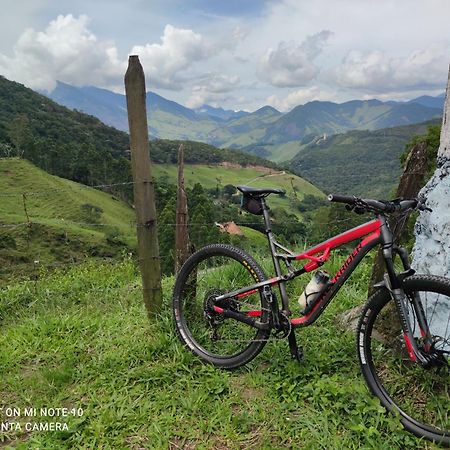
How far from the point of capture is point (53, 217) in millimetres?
74125

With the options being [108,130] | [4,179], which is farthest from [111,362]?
[108,130]

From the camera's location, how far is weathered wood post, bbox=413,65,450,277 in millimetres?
3457

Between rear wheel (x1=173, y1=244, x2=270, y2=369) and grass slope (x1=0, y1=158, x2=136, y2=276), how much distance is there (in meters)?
52.6

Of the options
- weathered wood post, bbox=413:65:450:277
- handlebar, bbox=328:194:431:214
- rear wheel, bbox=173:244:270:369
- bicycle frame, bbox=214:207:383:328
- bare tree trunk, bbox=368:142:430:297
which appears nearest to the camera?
handlebar, bbox=328:194:431:214

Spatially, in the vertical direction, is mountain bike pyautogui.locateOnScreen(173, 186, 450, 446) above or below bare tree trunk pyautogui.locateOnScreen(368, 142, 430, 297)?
below

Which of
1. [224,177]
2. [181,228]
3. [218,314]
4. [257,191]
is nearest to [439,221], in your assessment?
[257,191]

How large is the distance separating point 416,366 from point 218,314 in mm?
1852

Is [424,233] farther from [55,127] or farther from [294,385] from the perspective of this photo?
[55,127]

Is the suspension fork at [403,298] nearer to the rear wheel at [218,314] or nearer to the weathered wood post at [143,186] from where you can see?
the rear wheel at [218,314]

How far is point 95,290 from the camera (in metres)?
6.03

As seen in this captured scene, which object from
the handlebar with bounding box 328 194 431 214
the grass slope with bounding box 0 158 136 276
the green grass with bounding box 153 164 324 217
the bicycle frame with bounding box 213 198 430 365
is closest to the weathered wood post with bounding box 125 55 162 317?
the bicycle frame with bounding box 213 198 430 365

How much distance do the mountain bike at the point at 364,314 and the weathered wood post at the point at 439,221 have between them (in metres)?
0.32

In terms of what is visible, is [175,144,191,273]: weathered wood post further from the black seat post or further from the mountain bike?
the black seat post

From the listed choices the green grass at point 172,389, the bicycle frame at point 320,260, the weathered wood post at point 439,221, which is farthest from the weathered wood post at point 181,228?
A: the weathered wood post at point 439,221
